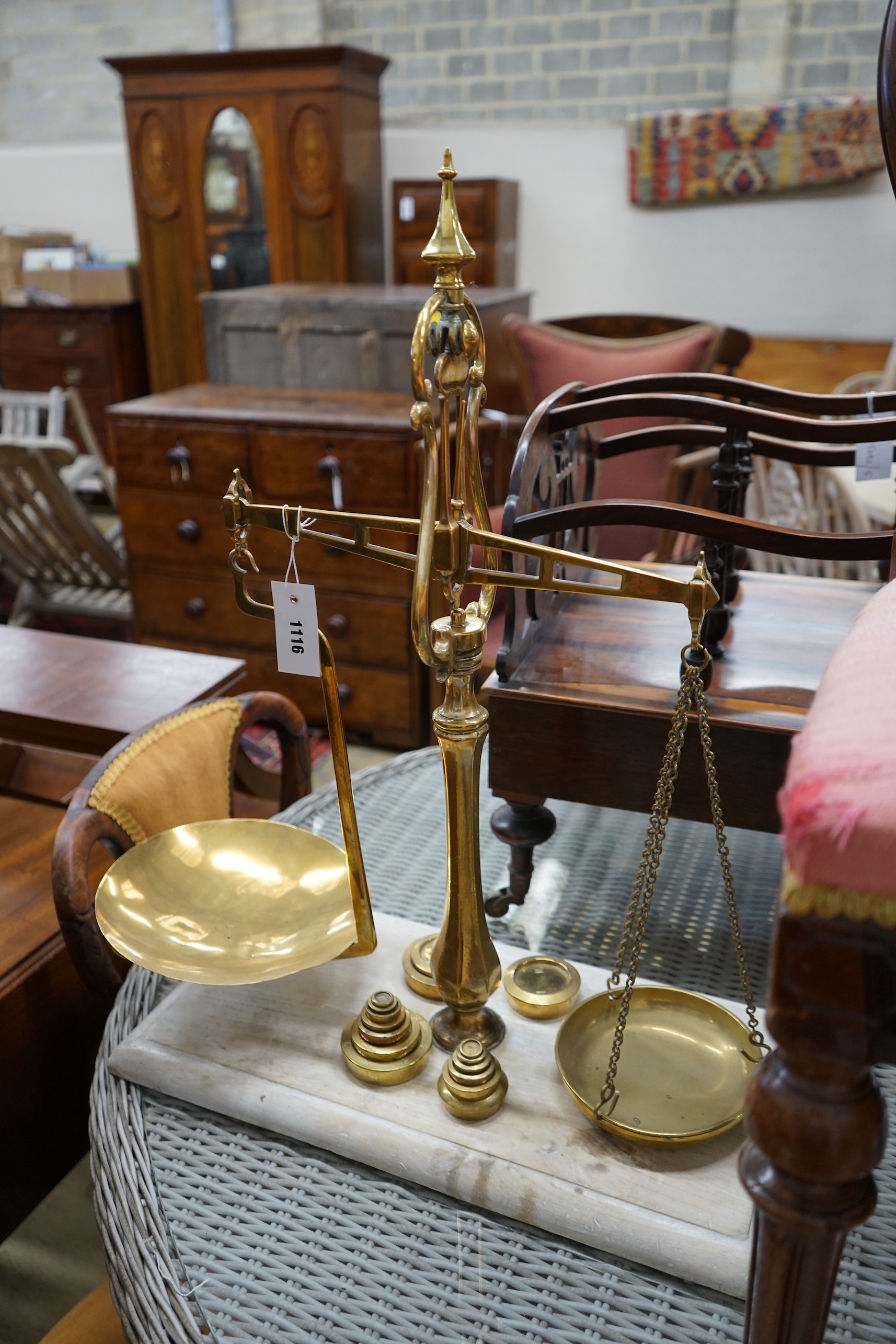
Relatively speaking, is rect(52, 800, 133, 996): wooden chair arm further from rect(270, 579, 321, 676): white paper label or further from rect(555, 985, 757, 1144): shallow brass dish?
rect(555, 985, 757, 1144): shallow brass dish

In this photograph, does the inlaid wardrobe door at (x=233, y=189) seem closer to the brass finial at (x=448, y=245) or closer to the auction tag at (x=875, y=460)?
the auction tag at (x=875, y=460)

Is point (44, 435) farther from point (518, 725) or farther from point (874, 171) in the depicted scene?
point (518, 725)

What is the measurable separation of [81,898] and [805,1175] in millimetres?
707

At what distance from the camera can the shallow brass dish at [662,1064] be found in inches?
31.5

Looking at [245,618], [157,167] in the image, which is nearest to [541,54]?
[157,167]

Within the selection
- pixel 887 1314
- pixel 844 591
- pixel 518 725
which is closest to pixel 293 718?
pixel 518 725

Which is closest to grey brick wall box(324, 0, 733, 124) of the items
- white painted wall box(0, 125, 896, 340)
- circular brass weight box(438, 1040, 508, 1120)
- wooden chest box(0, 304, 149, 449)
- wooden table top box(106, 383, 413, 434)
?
white painted wall box(0, 125, 896, 340)

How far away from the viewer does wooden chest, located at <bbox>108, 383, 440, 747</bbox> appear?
2.35 metres

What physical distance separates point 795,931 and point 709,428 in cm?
101

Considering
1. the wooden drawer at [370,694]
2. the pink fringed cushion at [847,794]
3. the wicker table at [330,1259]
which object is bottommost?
the wooden drawer at [370,694]

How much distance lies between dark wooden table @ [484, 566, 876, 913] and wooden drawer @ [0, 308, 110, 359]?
3853mm

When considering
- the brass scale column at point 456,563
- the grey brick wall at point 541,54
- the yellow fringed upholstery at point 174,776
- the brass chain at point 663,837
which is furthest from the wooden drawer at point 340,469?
the grey brick wall at point 541,54

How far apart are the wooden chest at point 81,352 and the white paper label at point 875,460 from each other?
12.7 feet

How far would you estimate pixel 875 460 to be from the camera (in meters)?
1.30
